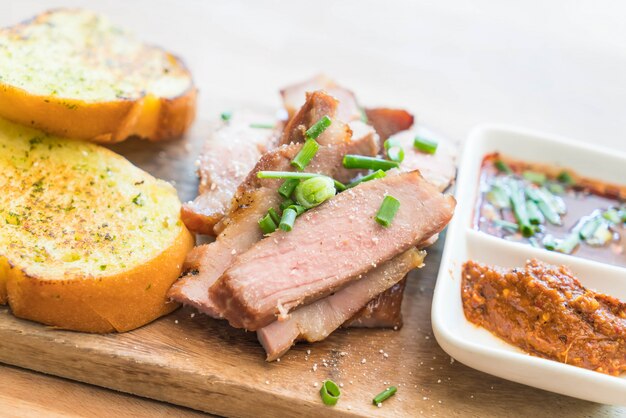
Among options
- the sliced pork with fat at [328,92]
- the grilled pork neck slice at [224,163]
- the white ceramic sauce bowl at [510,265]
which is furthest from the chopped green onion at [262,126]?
the white ceramic sauce bowl at [510,265]

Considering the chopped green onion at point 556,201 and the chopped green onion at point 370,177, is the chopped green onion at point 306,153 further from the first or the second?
the chopped green onion at point 556,201

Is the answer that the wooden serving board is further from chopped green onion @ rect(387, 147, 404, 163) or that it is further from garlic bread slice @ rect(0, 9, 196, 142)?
garlic bread slice @ rect(0, 9, 196, 142)

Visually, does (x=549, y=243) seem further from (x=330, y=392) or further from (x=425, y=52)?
(x=425, y=52)

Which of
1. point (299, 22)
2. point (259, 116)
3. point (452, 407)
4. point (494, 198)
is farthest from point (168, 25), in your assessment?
point (452, 407)

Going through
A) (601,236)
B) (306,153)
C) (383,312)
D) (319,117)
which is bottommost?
(383,312)

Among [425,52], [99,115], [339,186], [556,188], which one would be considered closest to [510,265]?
[556,188]

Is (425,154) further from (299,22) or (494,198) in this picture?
(299,22)

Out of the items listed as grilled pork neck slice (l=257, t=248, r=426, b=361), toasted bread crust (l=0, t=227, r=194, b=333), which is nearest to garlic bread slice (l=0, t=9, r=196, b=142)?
toasted bread crust (l=0, t=227, r=194, b=333)
